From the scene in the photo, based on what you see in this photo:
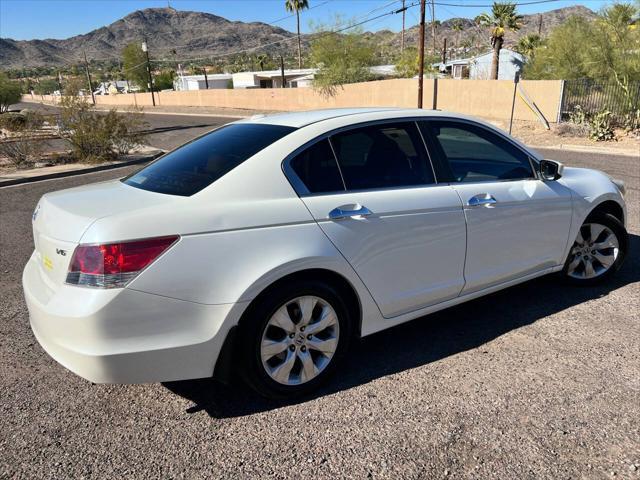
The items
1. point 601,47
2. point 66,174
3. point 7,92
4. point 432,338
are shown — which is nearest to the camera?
point 432,338

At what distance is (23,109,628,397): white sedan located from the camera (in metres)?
2.59

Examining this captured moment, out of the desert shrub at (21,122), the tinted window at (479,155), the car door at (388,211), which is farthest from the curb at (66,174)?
the car door at (388,211)

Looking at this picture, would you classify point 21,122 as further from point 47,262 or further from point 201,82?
point 201,82

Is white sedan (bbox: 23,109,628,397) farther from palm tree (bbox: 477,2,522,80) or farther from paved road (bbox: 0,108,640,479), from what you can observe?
palm tree (bbox: 477,2,522,80)

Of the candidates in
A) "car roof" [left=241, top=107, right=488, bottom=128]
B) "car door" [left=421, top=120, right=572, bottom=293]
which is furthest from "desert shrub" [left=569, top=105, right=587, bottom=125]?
"car roof" [left=241, top=107, right=488, bottom=128]

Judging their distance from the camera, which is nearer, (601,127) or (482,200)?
(482,200)

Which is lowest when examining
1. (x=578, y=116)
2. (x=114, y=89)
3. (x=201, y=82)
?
(x=114, y=89)

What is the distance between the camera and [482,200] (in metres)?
3.68

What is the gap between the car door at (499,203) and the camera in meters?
3.68

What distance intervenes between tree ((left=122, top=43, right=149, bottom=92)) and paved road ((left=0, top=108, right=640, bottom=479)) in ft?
310

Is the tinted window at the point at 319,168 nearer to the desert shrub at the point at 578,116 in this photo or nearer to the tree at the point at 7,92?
the desert shrub at the point at 578,116

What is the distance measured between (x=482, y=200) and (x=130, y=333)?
2.45 metres

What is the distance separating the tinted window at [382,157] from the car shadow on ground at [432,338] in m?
1.20

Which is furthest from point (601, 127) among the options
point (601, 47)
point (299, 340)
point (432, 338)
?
point (299, 340)
